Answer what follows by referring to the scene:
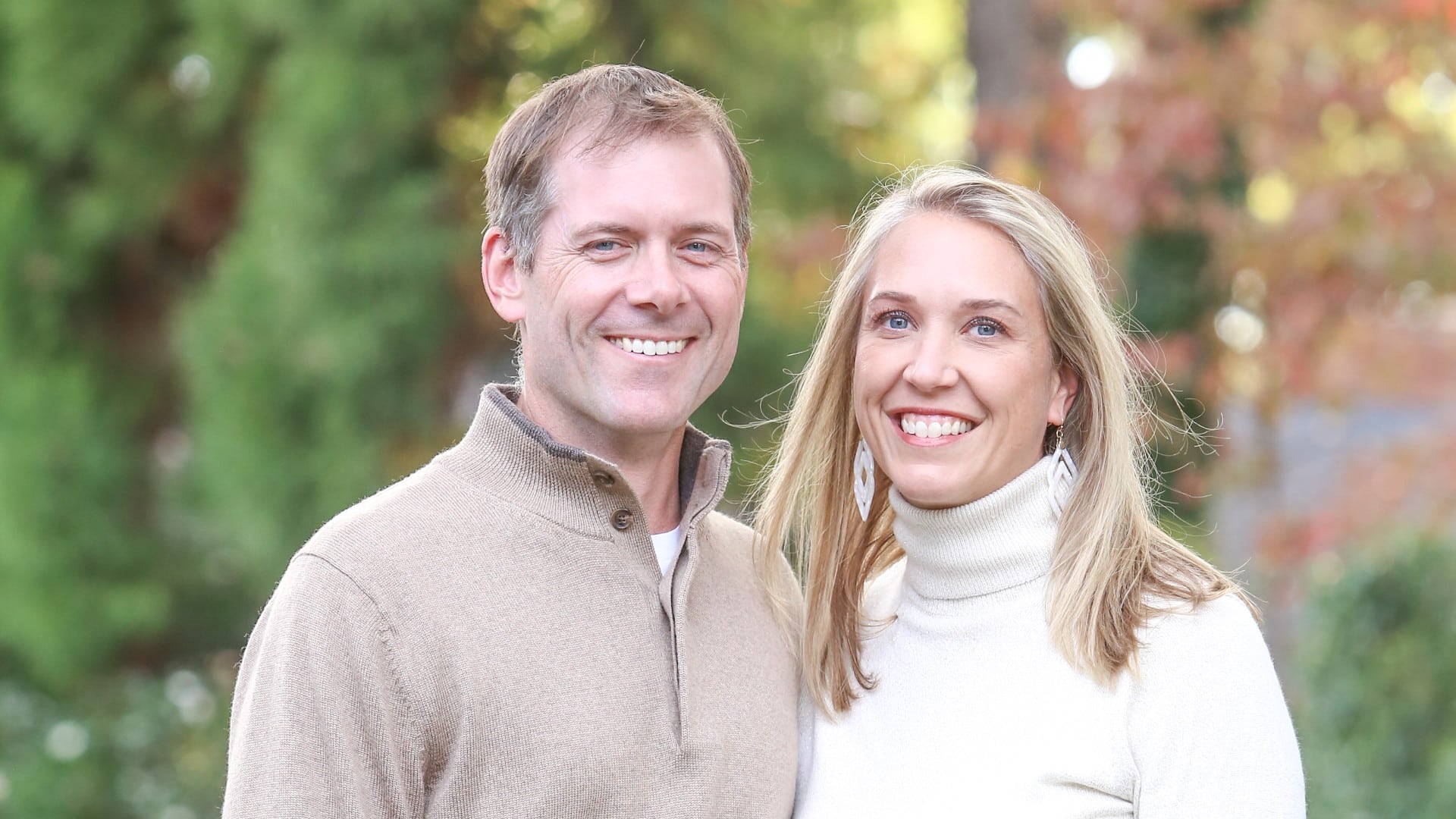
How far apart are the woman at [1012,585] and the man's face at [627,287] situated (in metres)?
0.33

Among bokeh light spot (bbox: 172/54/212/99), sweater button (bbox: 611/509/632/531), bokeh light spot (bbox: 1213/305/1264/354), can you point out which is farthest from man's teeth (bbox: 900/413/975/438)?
bokeh light spot (bbox: 172/54/212/99)

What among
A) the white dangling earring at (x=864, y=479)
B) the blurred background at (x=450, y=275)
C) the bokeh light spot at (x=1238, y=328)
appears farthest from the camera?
the bokeh light spot at (x=1238, y=328)

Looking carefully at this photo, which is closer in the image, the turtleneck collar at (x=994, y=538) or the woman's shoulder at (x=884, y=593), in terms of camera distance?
the turtleneck collar at (x=994, y=538)

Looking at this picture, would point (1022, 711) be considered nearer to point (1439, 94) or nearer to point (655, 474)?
point (655, 474)

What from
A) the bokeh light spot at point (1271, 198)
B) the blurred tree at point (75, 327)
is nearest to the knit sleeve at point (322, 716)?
the blurred tree at point (75, 327)

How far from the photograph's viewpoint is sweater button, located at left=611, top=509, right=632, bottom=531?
7.66ft

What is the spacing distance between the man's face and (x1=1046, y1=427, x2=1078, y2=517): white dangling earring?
1.99ft

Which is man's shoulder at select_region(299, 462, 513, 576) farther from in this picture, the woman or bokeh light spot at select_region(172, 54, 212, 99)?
bokeh light spot at select_region(172, 54, 212, 99)

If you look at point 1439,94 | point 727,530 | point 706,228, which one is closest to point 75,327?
point 727,530

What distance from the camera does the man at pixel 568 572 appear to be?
2.03 m

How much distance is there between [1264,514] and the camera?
7.79 metres

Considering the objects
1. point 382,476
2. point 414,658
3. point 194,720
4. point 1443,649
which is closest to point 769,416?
point 382,476

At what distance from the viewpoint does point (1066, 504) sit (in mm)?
2518

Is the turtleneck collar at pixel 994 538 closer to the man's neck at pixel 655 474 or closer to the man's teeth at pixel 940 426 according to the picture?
the man's teeth at pixel 940 426
